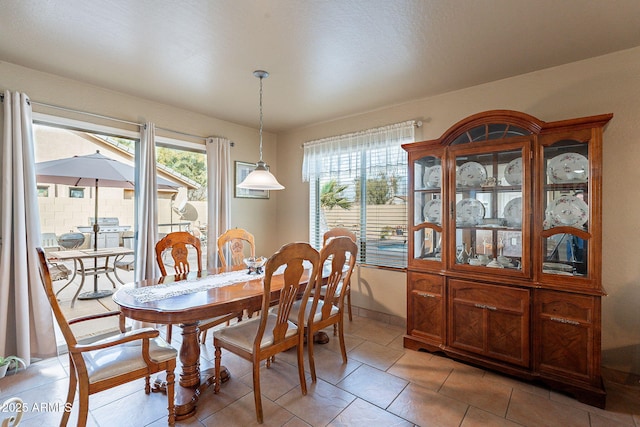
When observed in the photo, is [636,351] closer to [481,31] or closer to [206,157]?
[481,31]

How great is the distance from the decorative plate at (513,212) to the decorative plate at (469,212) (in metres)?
0.19

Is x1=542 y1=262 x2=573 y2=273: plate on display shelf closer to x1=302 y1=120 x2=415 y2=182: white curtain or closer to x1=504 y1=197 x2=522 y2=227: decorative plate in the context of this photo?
x1=504 y1=197 x2=522 y2=227: decorative plate

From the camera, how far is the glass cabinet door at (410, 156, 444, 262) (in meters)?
2.76

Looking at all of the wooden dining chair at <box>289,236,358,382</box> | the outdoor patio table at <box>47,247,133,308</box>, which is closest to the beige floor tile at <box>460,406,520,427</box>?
the wooden dining chair at <box>289,236,358,382</box>

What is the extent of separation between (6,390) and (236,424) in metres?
1.85

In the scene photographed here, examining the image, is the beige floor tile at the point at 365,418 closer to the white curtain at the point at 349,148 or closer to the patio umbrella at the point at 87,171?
the white curtain at the point at 349,148

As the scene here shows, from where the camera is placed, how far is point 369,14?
6.03ft

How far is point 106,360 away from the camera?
1.71 meters

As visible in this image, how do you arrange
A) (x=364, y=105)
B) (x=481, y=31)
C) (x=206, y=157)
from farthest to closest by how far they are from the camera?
(x=206, y=157) → (x=364, y=105) → (x=481, y=31)

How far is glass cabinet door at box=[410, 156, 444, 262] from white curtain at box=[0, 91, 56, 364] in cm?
333

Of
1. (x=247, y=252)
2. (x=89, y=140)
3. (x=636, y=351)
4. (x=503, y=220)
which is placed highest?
(x=89, y=140)

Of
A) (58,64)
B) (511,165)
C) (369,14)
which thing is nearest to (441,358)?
(511,165)

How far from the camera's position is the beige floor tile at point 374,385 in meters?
2.10

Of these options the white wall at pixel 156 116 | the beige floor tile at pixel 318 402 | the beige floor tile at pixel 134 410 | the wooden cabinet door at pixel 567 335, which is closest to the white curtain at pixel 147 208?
the white wall at pixel 156 116
